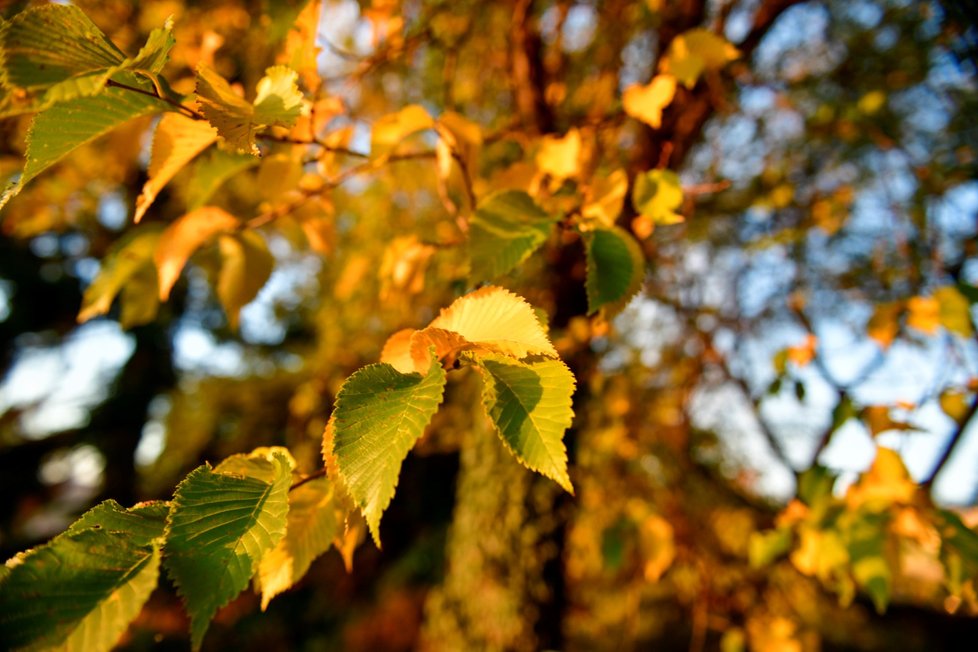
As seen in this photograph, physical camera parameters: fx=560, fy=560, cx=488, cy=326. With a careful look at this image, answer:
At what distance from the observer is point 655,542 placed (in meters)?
1.68

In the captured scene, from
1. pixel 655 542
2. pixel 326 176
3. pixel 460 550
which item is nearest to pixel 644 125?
pixel 326 176

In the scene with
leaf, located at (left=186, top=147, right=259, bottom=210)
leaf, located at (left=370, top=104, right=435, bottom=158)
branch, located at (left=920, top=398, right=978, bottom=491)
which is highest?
leaf, located at (left=370, top=104, right=435, bottom=158)

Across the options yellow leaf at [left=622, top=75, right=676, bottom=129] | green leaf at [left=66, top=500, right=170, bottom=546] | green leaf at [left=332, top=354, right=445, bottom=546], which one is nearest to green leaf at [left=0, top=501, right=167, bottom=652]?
green leaf at [left=66, top=500, right=170, bottom=546]

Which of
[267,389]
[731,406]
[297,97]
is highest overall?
[297,97]

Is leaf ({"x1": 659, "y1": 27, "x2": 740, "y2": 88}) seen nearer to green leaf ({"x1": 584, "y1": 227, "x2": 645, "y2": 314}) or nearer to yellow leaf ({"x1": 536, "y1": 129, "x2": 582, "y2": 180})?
yellow leaf ({"x1": 536, "y1": 129, "x2": 582, "y2": 180})

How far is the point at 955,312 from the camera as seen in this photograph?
40.7 inches

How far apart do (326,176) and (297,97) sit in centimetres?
38

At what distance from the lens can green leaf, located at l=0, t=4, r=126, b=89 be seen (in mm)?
360

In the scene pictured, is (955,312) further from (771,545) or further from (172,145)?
(172,145)

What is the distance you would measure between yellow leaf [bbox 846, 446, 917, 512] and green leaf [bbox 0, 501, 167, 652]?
1.19 m

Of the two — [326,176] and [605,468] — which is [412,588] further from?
[326,176]

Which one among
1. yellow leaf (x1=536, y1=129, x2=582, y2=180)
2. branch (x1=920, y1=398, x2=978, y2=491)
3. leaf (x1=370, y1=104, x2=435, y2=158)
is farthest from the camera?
branch (x1=920, y1=398, x2=978, y2=491)

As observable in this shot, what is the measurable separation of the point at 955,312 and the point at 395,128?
1055 millimetres

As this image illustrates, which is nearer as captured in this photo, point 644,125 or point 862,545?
point 862,545
